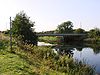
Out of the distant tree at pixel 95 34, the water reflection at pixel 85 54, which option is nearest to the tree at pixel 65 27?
the distant tree at pixel 95 34

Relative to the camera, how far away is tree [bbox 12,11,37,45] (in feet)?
156

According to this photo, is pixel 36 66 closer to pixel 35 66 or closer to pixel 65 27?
pixel 35 66

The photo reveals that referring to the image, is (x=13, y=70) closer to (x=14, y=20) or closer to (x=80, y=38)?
→ (x=14, y=20)

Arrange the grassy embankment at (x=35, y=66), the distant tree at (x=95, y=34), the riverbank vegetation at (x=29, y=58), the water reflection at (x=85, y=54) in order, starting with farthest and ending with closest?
1. the distant tree at (x=95, y=34)
2. the water reflection at (x=85, y=54)
3. the riverbank vegetation at (x=29, y=58)
4. the grassy embankment at (x=35, y=66)

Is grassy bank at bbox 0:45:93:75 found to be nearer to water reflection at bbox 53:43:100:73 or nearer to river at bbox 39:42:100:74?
river at bbox 39:42:100:74

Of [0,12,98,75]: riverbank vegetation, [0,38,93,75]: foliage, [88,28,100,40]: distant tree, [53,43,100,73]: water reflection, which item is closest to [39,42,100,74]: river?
[53,43,100,73]: water reflection

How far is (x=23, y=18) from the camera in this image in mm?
48969

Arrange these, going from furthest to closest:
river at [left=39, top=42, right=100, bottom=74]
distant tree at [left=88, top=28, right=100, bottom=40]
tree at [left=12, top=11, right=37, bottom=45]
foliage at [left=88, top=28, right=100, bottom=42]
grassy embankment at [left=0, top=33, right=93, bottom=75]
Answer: distant tree at [left=88, top=28, right=100, bottom=40] → foliage at [left=88, top=28, right=100, bottom=42] → tree at [left=12, top=11, right=37, bottom=45] → river at [left=39, top=42, right=100, bottom=74] → grassy embankment at [left=0, top=33, right=93, bottom=75]

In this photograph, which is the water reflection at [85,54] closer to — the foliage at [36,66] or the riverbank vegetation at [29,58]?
the riverbank vegetation at [29,58]

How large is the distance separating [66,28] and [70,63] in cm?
11642

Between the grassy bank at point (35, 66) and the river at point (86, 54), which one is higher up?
the grassy bank at point (35, 66)

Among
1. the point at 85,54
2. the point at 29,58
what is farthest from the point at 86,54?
the point at 29,58

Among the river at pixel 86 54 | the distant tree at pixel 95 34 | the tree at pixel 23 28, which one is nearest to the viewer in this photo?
the river at pixel 86 54

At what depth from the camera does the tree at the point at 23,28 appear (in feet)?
156
